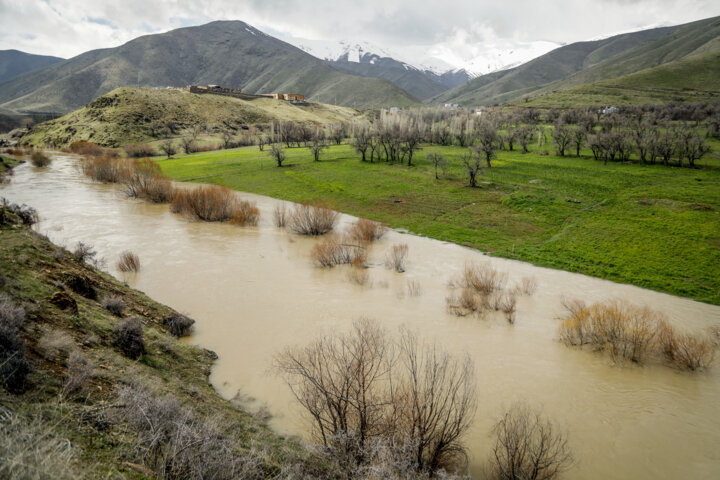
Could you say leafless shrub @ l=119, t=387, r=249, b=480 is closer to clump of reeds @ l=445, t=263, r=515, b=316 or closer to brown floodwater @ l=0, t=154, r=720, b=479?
brown floodwater @ l=0, t=154, r=720, b=479

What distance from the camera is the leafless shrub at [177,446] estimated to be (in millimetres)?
5148

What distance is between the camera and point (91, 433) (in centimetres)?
561

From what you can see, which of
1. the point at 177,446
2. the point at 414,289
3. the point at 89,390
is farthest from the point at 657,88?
the point at 89,390

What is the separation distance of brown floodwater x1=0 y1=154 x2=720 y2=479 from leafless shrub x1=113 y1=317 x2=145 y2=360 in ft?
9.26

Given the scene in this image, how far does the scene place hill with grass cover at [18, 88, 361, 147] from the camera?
96.2 m

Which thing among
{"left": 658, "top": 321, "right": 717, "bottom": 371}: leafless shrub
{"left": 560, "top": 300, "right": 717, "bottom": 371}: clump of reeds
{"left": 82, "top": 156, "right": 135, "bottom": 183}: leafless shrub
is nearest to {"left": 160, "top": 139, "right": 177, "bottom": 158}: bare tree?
{"left": 82, "top": 156, "right": 135, "bottom": 183}: leafless shrub

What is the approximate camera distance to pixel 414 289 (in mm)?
19688

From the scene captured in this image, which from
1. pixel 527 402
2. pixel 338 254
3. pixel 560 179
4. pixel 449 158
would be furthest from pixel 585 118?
pixel 527 402

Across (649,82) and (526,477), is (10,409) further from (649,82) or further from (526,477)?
(649,82)

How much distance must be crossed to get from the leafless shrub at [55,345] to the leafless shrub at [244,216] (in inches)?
975

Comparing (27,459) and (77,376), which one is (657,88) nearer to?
(77,376)

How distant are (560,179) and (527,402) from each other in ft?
141

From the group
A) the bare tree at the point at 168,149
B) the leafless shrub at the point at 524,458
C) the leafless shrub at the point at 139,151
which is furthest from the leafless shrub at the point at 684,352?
the leafless shrub at the point at 139,151

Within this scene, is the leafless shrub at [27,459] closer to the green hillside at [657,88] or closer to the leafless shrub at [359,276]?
Result: the leafless shrub at [359,276]
